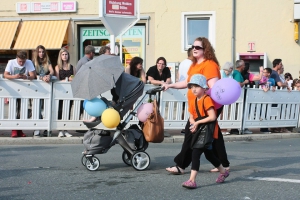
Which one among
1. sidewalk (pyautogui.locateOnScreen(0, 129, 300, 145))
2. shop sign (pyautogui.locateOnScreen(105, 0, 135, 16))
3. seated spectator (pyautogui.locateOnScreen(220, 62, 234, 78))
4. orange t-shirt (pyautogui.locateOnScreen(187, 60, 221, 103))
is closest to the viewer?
orange t-shirt (pyautogui.locateOnScreen(187, 60, 221, 103))

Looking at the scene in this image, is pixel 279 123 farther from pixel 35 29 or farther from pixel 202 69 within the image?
pixel 35 29

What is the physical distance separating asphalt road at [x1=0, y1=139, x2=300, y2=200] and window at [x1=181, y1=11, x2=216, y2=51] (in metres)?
11.6

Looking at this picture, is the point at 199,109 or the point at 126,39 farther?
the point at 126,39

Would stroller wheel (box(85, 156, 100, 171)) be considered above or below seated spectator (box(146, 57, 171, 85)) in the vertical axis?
below

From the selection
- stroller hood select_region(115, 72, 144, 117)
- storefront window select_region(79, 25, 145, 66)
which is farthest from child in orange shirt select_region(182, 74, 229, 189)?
storefront window select_region(79, 25, 145, 66)

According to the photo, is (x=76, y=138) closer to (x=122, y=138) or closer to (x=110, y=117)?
(x=122, y=138)

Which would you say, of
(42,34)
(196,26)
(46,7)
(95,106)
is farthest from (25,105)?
(196,26)

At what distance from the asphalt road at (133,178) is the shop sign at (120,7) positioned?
5.72m

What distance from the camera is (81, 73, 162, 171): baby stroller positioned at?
26.0ft

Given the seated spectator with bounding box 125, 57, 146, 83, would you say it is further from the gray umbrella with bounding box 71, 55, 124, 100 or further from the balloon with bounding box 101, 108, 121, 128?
the balloon with bounding box 101, 108, 121, 128

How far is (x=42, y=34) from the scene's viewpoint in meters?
21.7

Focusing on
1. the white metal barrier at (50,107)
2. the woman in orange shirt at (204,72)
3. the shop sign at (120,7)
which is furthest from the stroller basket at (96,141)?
the shop sign at (120,7)

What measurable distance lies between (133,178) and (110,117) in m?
0.85

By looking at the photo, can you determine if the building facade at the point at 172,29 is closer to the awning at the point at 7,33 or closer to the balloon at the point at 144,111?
the awning at the point at 7,33
